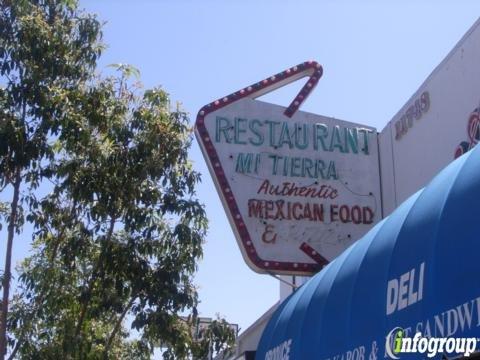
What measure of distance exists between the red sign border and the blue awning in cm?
239

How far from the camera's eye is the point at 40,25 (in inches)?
468

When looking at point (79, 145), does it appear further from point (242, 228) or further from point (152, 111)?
point (242, 228)

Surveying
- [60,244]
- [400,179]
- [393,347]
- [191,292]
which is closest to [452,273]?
[393,347]

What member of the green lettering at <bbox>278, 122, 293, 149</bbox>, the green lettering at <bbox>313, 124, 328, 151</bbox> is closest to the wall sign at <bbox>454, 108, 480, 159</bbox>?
the green lettering at <bbox>313, 124, 328, 151</bbox>

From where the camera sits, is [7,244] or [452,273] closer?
[452,273]

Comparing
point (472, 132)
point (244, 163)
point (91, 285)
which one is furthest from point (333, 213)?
point (91, 285)

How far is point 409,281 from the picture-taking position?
19.6 ft

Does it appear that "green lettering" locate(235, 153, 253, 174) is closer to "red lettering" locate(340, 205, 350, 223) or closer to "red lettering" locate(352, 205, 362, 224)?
"red lettering" locate(340, 205, 350, 223)

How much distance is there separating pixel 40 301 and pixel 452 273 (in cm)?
747

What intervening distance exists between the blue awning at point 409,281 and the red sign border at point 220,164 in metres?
2.39

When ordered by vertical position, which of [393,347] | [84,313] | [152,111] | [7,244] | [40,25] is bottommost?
[393,347]

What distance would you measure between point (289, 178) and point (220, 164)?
0.98 meters

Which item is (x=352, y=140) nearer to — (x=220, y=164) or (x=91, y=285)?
(x=220, y=164)

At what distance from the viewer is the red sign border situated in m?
11.1
